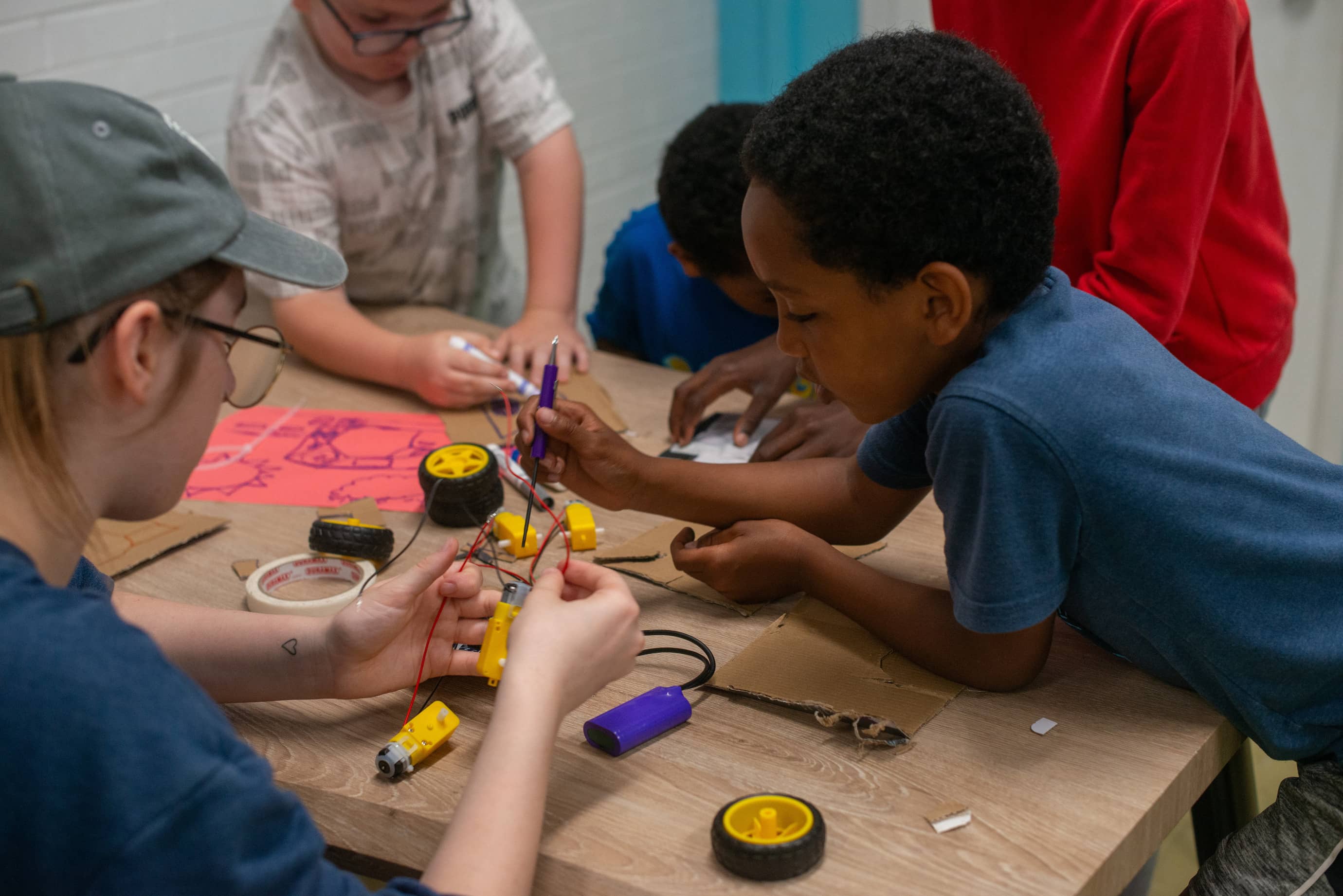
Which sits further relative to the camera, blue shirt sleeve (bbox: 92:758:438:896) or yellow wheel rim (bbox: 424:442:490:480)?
yellow wheel rim (bbox: 424:442:490:480)

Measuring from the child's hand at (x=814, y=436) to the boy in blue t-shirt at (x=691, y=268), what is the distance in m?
0.28

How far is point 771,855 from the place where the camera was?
2.48ft

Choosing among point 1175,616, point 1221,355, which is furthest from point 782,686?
point 1221,355

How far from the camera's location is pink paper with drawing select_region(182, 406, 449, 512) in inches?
54.3

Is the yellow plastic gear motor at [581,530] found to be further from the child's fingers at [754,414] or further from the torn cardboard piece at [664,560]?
the child's fingers at [754,414]

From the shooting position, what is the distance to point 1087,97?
1.38 meters

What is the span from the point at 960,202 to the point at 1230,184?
2.42ft

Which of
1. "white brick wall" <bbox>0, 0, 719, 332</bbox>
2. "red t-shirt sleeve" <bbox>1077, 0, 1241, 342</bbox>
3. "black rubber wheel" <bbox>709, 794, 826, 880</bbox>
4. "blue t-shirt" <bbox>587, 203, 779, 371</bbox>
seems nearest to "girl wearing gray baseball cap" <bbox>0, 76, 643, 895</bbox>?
"black rubber wheel" <bbox>709, 794, 826, 880</bbox>

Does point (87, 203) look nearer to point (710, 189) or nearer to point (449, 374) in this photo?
point (449, 374)

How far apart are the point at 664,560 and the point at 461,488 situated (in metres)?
0.25

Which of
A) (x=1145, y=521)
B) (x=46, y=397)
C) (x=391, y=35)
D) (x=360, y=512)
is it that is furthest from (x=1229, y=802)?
(x=391, y=35)

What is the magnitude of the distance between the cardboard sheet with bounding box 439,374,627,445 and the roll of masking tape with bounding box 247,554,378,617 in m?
0.33

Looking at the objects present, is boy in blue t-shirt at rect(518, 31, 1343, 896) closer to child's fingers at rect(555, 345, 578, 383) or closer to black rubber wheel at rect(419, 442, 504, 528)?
black rubber wheel at rect(419, 442, 504, 528)

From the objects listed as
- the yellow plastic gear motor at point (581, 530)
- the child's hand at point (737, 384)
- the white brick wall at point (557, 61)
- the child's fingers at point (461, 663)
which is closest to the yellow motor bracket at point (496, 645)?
the child's fingers at point (461, 663)
